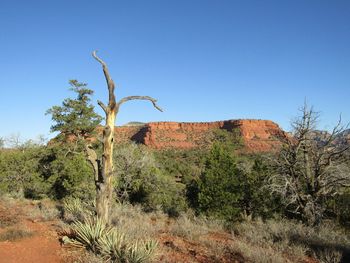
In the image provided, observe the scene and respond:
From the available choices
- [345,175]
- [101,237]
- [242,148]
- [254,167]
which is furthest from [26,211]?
[242,148]

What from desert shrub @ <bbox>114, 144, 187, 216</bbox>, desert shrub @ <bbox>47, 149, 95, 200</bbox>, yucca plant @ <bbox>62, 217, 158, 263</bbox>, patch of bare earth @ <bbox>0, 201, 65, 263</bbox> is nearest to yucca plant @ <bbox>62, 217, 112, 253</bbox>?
yucca plant @ <bbox>62, 217, 158, 263</bbox>

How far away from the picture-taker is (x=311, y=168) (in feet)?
50.7

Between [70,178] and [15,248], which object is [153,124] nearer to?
[70,178]

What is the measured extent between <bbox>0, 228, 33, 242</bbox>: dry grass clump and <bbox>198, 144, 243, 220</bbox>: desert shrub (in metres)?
8.99

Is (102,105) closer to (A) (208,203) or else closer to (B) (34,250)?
(B) (34,250)

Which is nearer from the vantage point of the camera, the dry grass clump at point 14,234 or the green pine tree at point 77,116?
the dry grass clump at point 14,234

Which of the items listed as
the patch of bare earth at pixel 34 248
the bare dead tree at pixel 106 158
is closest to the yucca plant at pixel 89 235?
the patch of bare earth at pixel 34 248

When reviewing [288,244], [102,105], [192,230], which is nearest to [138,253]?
[102,105]

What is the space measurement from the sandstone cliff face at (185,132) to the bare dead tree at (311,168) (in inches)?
3400

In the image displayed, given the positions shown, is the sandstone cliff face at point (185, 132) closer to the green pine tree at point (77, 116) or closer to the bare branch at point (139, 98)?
the green pine tree at point (77, 116)

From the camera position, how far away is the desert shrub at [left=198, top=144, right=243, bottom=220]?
17.0m

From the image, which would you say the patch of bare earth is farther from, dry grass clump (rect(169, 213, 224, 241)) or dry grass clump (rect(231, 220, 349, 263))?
dry grass clump (rect(231, 220, 349, 263))

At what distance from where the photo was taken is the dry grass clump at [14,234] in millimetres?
9805

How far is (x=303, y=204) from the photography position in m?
15.8
